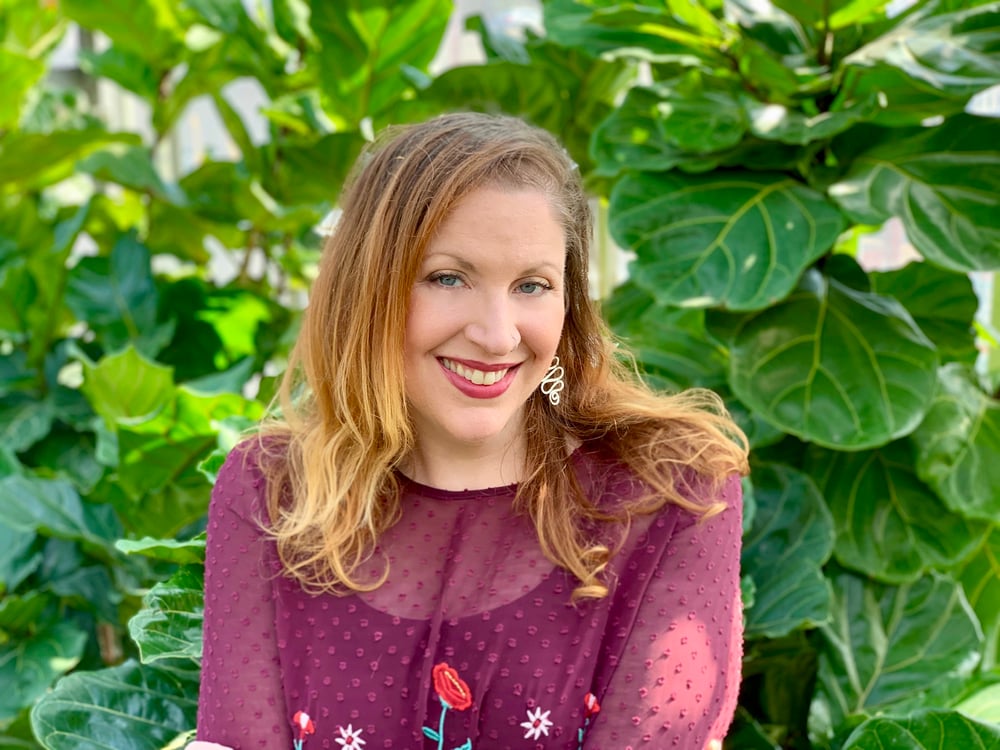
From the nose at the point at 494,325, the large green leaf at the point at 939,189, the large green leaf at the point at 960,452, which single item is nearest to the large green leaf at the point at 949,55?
Answer: the large green leaf at the point at 939,189

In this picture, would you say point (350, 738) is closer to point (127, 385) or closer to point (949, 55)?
point (127, 385)

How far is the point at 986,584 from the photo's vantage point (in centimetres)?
167

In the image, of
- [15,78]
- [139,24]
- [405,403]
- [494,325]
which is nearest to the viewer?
[494,325]

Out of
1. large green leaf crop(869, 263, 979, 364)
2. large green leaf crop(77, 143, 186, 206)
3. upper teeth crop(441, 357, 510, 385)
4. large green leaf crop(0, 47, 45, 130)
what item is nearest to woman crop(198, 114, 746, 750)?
upper teeth crop(441, 357, 510, 385)

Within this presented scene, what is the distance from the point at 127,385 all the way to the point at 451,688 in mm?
847

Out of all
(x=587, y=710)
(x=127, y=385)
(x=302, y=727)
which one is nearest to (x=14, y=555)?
(x=127, y=385)

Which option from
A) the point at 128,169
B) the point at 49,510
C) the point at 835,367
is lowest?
the point at 49,510

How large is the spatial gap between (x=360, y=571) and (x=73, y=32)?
146 inches

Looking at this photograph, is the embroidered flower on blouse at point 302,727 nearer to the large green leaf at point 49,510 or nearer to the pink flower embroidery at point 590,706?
the pink flower embroidery at point 590,706

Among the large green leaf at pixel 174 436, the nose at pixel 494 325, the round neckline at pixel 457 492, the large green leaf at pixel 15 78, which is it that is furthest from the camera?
the large green leaf at pixel 15 78

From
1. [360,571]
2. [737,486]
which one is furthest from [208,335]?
[737,486]

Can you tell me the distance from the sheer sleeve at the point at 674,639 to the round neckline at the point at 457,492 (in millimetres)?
141

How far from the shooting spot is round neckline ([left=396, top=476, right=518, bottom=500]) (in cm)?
112

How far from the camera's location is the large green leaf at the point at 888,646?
4.87 feet
